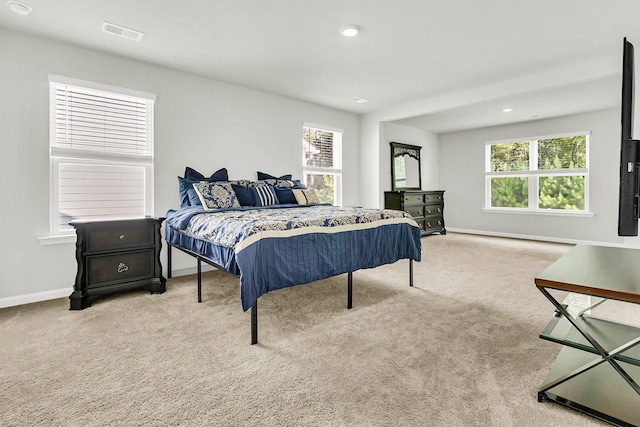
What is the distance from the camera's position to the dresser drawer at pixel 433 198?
6885 mm

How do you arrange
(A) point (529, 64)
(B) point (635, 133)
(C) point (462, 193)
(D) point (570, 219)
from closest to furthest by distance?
(B) point (635, 133) < (A) point (529, 64) < (D) point (570, 219) < (C) point (462, 193)

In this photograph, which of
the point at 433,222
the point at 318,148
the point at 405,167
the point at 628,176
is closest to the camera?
the point at 628,176

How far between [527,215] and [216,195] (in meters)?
6.16

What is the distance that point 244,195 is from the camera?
3.90 m

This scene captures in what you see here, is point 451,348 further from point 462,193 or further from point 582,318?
point 462,193

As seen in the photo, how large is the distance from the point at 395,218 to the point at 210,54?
8.59 feet

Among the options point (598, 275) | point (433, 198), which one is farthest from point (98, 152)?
point (433, 198)

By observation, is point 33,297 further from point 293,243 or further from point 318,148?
point 318,148

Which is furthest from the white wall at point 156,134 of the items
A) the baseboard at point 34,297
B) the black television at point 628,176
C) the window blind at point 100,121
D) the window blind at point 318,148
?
the black television at point 628,176

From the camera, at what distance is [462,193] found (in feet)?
25.2

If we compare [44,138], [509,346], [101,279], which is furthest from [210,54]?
[509,346]

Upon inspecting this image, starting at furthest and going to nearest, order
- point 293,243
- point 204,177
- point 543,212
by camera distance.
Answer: point 543,212, point 204,177, point 293,243

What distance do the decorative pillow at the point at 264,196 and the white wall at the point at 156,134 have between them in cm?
65

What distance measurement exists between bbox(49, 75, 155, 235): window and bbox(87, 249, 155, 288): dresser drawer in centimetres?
65
